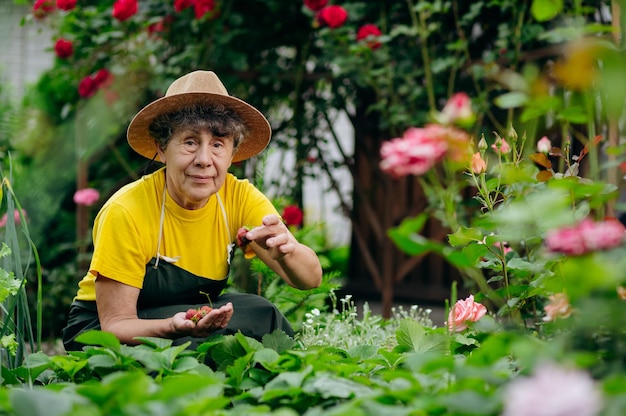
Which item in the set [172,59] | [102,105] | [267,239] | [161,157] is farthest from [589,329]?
[102,105]

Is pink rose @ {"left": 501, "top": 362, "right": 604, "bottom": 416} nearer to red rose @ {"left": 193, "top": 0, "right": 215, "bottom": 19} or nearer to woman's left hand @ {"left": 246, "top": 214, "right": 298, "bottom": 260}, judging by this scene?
woman's left hand @ {"left": 246, "top": 214, "right": 298, "bottom": 260}

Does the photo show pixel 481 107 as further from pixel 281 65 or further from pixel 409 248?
pixel 409 248

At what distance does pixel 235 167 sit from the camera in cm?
430

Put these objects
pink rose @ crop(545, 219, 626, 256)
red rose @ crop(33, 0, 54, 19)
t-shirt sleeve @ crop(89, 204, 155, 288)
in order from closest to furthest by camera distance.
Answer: pink rose @ crop(545, 219, 626, 256), t-shirt sleeve @ crop(89, 204, 155, 288), red rose @ crop(33, 0, 54, 19)

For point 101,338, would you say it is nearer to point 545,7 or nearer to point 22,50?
point 545,7

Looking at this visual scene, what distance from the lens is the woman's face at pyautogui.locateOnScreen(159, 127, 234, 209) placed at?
229 centimetres

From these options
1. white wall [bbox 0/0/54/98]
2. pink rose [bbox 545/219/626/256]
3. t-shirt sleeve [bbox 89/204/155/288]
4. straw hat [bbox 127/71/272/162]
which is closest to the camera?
pink rose [bbox 545/219/626/256]

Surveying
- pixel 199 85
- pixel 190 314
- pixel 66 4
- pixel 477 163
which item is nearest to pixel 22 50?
pixel 66 4

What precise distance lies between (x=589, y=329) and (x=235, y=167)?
3174mm

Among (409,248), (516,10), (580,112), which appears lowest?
(409,248)

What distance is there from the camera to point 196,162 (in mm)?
2275

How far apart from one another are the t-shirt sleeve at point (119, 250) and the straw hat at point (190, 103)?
0.30m

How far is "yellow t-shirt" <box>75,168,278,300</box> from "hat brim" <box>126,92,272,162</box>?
0.47 feet

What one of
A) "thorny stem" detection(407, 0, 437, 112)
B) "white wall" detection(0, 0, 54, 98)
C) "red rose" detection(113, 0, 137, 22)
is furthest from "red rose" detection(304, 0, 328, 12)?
"white wall" detection(0, 0, 54, 98)
